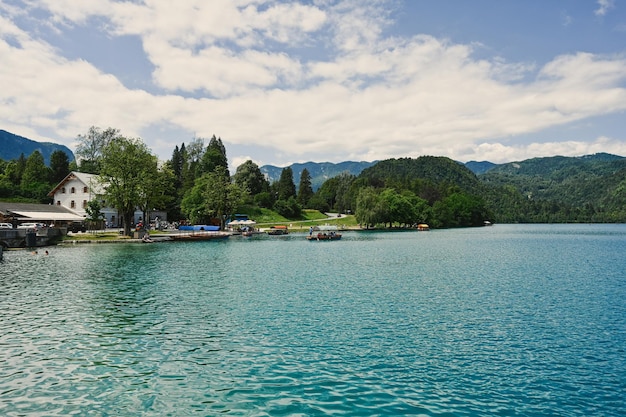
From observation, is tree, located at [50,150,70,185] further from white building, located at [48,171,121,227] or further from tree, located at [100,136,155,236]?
tree, located at [100,136,155,236]

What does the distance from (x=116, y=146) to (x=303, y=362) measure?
83.2 m

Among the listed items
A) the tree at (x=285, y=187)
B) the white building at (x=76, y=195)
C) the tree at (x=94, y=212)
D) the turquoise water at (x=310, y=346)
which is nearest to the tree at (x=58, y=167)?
the white building at (x=76, y=195)

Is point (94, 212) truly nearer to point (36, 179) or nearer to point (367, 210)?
point (36, 179)

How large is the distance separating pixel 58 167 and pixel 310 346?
473 ft

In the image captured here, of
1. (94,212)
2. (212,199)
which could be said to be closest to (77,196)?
(94,212)

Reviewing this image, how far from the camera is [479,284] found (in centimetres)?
3694

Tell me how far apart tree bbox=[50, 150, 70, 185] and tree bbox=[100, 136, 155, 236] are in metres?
59.3

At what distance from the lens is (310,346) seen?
19.3 meters

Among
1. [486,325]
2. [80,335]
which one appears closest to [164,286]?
[80,335]

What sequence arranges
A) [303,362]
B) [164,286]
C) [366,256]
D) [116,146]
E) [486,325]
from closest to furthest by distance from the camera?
[303,362], [486,325], [164,286], [366,256], [116,146]

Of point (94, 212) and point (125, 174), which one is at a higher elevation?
point (125, 174)

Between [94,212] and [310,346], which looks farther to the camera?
[94,212]

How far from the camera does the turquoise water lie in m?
13.7

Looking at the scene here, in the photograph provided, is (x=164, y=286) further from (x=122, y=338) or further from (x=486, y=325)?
(x=486, y=325)
